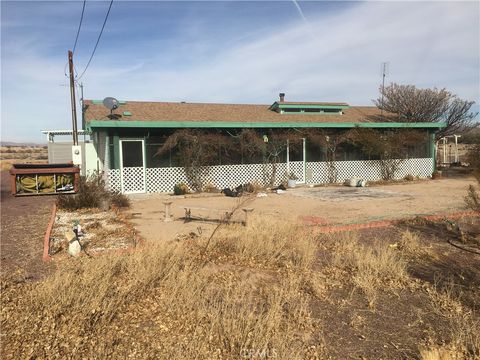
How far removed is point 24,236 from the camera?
27.3 feet

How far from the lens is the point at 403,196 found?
14453 millimetres

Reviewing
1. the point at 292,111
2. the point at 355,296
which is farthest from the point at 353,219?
the point at 292,111

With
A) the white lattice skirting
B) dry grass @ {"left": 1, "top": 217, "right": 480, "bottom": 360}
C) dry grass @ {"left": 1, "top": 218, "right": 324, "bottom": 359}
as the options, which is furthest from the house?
dry grass @ {"left": 1, "top": 218, "right": 324, "bottom": 359}

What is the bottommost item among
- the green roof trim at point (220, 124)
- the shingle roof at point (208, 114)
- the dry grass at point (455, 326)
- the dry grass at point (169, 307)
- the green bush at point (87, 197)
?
the dry grass at point (455, 326)

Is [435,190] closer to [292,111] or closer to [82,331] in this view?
[292,111]

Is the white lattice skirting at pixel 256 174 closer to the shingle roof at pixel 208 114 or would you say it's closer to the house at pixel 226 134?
the house at pixel 226 134

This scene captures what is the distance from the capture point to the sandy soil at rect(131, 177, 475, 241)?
371 inches

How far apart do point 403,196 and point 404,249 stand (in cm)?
833

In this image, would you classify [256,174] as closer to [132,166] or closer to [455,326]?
[132,166]

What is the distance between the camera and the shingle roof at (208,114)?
1750cm

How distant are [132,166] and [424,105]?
21352 millimetres

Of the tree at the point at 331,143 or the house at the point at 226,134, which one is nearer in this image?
the house at the point at 226,134

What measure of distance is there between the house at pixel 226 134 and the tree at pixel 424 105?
5.34m

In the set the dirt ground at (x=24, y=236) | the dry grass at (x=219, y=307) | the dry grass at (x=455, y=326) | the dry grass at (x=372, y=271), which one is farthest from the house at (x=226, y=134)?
the dry grass at (x=455, y=326)
